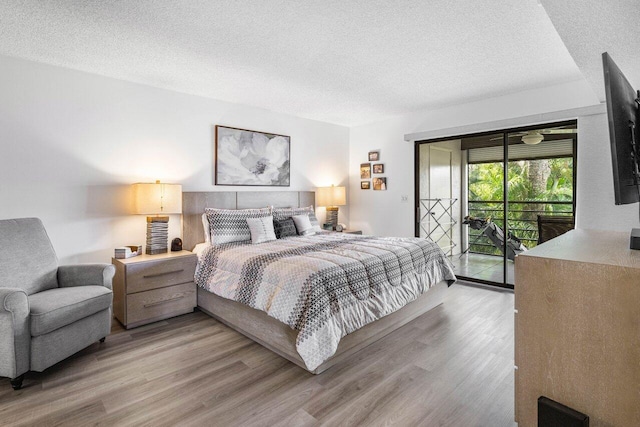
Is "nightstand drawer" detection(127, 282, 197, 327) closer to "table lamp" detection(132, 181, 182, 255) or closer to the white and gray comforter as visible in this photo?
the white and gray comforter

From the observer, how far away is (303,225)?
418 cm

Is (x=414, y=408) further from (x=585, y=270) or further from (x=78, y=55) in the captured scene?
(x=78, y=55)

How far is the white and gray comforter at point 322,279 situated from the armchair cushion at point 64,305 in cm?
90

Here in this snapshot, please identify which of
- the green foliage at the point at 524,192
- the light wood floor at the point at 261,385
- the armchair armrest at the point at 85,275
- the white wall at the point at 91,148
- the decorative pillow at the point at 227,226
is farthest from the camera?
the green foliage at the point at 524,192

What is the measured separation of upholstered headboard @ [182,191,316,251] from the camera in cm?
382

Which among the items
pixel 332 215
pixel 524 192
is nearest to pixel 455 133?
pixel 524 192

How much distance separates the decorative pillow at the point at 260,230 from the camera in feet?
12.0

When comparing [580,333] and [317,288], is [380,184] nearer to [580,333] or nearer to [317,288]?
[317,288]

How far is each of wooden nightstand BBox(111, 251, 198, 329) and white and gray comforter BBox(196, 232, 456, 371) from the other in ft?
0.62

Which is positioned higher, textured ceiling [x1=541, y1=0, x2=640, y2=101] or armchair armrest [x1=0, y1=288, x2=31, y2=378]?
textured ceiling [x1=541, y1=0, x2=640, y2=101]

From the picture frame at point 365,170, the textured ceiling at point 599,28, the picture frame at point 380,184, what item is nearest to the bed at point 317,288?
the picture frame at point 380,184

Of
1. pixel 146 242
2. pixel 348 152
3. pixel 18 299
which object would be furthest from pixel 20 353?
pixel 348 152

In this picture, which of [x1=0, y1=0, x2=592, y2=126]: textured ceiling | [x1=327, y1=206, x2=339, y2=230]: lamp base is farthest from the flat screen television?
[x1=327, y1=206, x2=339, y2=230]: lamp base

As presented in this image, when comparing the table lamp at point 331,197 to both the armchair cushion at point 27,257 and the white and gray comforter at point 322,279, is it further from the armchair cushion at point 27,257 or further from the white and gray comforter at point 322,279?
the armchair cushion at point 27,257
